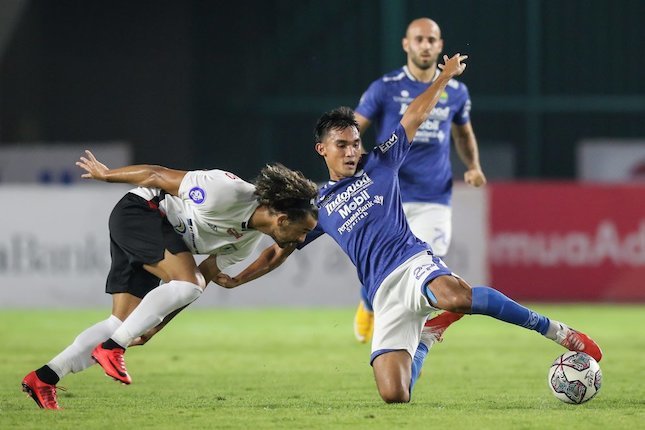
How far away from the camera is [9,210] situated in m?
13.7

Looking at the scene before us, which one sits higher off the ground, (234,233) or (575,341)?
(234,233)

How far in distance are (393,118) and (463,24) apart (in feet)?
32.2

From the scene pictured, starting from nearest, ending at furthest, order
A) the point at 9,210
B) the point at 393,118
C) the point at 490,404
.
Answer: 1. the point at 490,404
2. the point at 393,118
3. the point at 9,210

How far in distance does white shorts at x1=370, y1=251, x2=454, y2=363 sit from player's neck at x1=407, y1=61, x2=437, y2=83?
2.49 meters

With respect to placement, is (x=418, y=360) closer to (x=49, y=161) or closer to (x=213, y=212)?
(x=213, y=212)

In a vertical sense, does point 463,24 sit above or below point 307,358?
above

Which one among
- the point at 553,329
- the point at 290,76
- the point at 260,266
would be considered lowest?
the point at 553,329

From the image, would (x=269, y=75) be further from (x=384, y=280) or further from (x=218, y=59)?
(x=384, y=280)

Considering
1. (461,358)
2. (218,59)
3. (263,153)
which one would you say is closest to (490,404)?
(461,358)

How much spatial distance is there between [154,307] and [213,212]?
0.62 m

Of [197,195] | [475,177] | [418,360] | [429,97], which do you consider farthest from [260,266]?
[475,177]

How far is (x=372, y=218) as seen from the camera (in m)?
6.95

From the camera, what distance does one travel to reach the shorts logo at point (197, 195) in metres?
6.74

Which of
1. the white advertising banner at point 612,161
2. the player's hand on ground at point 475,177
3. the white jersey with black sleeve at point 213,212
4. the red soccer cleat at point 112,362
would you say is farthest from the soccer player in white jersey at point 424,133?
the white advertising banner at point 612,161
